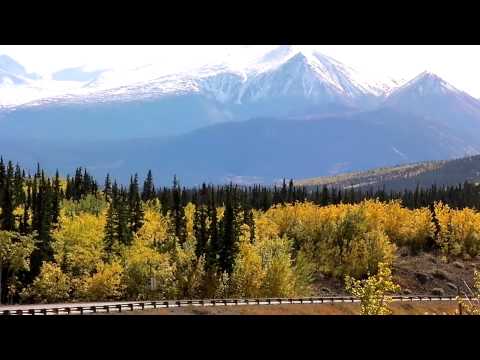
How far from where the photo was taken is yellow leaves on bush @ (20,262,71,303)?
96.2 m

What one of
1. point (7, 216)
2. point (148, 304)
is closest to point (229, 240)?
point (7, 216)

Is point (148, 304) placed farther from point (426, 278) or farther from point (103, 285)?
point (426, 278)

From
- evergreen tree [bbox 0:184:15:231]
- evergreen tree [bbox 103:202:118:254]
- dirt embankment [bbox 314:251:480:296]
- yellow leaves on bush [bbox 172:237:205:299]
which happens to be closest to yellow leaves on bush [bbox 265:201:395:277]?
dirt embankment [bbox 314:251:480:296]

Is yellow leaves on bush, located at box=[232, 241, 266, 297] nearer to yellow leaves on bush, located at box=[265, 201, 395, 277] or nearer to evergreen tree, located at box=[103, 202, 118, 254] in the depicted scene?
evergreen tree, located at box=[103, 202, 118, 254]

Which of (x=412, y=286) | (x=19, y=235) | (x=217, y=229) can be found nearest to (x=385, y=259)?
(x=412, y=286)

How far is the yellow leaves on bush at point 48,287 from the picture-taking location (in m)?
96.2

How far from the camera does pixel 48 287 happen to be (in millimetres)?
96938

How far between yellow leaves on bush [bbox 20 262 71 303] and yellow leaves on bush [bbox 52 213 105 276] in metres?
5.40

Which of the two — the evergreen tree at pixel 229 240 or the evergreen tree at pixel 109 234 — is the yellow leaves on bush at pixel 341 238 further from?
the evergreen tree at pixel 109 234

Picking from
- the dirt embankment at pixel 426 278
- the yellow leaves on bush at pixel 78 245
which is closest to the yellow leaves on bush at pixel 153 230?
the yellow leaves on bush at pixel 78 245

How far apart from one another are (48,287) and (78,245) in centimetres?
1428
